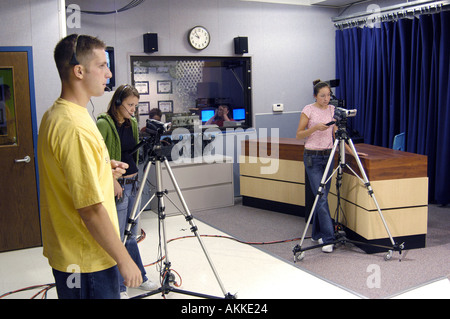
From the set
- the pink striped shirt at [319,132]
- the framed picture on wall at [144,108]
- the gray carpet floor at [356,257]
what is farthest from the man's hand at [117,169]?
the framed picture on wall at [144,108]


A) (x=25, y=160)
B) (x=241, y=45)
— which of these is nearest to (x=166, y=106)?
(x=241, y=45)

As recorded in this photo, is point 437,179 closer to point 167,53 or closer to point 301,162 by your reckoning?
point 301,162

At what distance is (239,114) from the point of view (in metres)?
6.06

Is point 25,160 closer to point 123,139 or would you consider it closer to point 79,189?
point 123,139

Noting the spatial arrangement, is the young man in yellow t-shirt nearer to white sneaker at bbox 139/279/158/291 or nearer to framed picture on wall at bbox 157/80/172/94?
white sneaker at bbox 139/279/158/291

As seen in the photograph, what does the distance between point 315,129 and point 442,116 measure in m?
2.30

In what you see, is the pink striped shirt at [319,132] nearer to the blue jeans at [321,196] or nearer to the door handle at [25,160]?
the blue jeans at [321,196]

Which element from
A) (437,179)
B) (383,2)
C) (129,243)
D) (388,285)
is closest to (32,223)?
(129,243)

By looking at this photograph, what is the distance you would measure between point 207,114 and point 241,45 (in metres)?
0.99

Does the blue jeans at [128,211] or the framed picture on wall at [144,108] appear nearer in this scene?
the blue jeans at [128,211]

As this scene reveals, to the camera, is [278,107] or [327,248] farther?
[278,107]

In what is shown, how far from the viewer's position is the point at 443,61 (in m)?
5.08

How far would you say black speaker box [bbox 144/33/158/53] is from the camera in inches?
206

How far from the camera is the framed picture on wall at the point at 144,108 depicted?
17.7 ft
